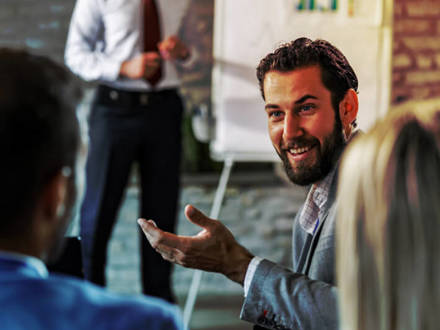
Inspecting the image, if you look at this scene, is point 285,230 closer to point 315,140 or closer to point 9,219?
point 315,140

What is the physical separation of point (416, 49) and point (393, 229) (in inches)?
126

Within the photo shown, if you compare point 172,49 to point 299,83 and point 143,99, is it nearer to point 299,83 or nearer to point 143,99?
point 143,99

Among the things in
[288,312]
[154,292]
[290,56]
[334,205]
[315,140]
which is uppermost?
[290,56]

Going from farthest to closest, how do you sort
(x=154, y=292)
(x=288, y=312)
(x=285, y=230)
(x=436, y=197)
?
1. (x=285, y=230)
2. (x=154, y=292)
3. (x=288, y=312)
4. (x=436, y=197)

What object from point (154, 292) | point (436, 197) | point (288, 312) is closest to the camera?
point (436, 197)

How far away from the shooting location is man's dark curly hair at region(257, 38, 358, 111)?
117cm

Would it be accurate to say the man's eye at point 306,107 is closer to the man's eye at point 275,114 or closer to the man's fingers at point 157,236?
the man's eye at point 275,114

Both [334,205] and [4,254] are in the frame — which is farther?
[334,205]

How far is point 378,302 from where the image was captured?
649 mm

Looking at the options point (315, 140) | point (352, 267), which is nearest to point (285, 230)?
point (315, 140)

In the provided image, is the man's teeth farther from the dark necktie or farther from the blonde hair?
the dark necktie

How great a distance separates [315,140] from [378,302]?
0.59 meters

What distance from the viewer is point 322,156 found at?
4.04ft

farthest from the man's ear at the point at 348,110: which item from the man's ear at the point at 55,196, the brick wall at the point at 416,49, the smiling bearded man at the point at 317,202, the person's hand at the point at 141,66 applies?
the brick wall at the point at 416,49
